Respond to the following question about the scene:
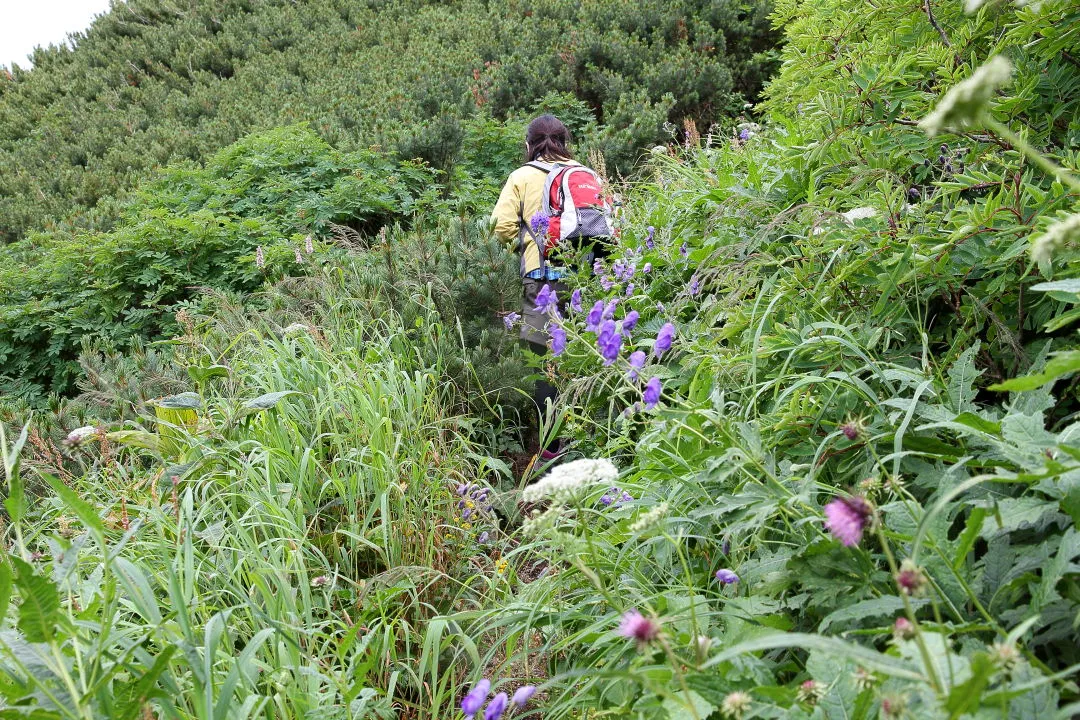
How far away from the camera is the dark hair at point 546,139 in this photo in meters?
4.98

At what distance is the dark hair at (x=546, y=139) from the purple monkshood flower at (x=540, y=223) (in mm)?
649

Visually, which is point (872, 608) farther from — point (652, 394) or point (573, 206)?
point (573, 206)

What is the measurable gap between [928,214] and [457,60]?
30.3 feet

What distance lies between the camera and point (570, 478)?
1437 millimetres

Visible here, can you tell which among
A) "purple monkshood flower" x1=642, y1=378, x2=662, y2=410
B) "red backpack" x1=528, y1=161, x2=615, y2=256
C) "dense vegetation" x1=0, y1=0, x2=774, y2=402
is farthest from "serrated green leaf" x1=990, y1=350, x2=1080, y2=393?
"dense vegetation" x1=0, y1=0, x2=774, y2=402

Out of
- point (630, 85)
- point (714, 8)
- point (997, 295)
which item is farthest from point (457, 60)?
point (997, 295)

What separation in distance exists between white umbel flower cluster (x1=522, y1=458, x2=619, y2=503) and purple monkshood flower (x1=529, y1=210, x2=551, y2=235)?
317 cm

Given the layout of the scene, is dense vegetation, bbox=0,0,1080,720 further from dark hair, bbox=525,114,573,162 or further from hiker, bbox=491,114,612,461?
dark hair, bbox=525,114,573,162

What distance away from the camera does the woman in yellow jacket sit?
461cm

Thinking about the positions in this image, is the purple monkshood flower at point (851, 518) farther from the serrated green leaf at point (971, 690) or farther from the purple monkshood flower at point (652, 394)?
the purple monkshood flower at point (652, 394)

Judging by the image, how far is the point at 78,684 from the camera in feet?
5.08

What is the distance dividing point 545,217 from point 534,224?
9 centimetres

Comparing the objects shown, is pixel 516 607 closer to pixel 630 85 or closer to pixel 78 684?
pixel 78 684

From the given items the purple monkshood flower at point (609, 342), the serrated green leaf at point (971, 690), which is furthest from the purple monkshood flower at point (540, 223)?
the serrated green leaf at point (971, 690)
